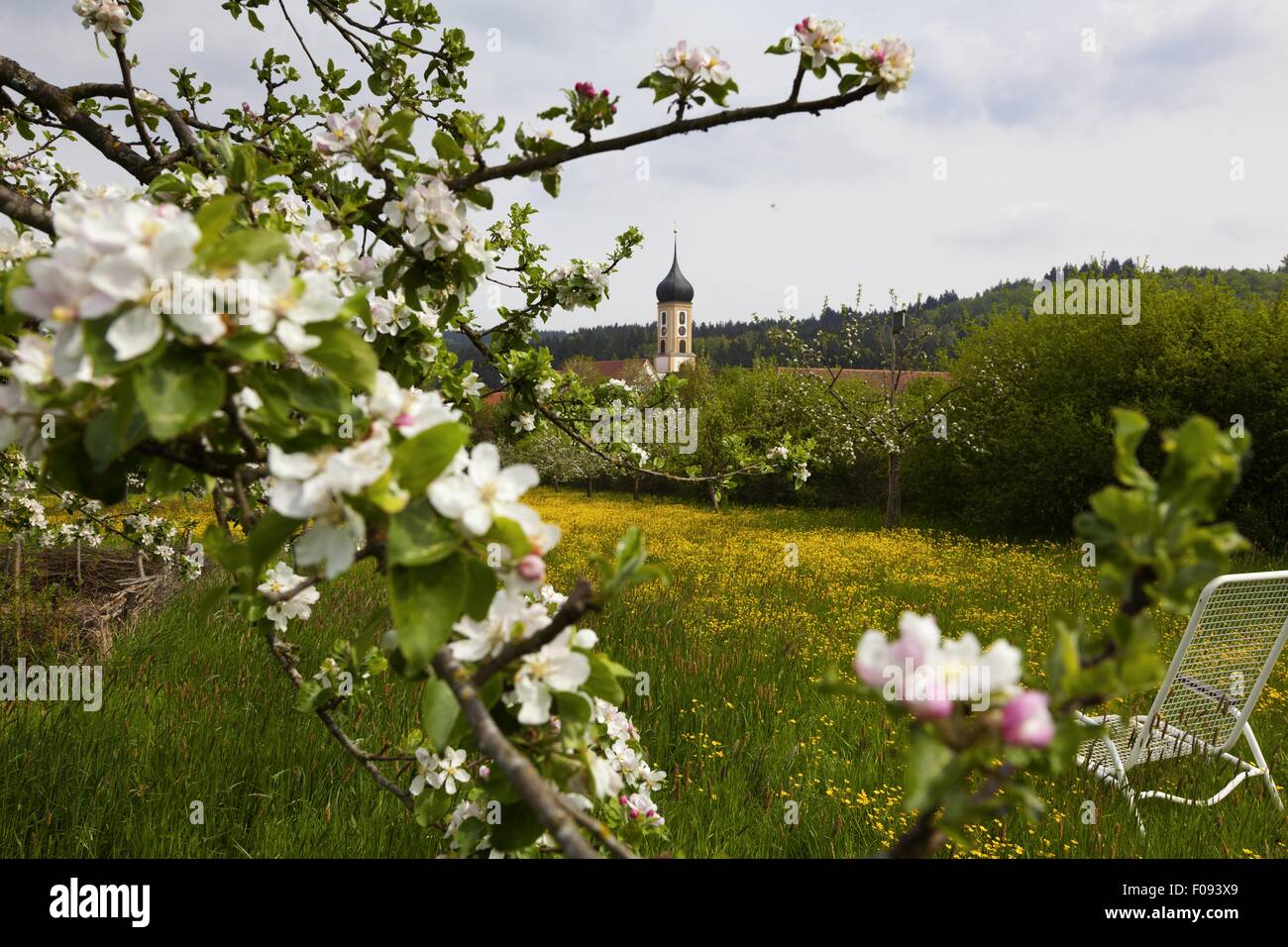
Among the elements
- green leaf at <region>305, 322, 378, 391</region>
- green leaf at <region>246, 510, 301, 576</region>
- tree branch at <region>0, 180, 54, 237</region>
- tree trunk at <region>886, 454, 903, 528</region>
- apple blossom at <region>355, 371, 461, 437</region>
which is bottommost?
tree trunk at <region>886, 454, 903, 528</region>

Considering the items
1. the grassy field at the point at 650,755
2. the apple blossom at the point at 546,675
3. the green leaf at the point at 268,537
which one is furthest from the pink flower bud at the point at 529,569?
the grassy field at the point at 650,755

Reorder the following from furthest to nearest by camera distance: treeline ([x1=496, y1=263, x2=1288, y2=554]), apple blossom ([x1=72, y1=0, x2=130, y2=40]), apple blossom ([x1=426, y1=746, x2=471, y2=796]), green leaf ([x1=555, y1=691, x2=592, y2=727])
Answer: treeline ([x1=496, y1=263, x2=1288, y2=554]), apple blossom ([x1=72, y1=0, x2=130, y2=40]), apple blossom ([x1=426, y1=746, x2=471, y2=796]), green leaf ([x1=555, y1=691, x2=592, y2=727])

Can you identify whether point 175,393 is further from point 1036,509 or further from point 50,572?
point 1036,509

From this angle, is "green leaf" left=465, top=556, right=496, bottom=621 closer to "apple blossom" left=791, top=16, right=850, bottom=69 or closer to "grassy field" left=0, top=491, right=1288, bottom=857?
"apple blossom" left=791, top=16, right=850, bottom=69

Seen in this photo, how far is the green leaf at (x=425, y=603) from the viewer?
75 centimetres

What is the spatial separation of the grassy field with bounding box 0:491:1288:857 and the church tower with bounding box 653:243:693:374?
65.5 metres

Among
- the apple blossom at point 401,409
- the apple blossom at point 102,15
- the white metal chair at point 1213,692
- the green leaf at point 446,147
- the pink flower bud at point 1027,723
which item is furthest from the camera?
the white metal chair at point 1213,692

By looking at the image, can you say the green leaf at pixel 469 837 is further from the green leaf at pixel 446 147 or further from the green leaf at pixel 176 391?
the green leaf at pixel 446 147

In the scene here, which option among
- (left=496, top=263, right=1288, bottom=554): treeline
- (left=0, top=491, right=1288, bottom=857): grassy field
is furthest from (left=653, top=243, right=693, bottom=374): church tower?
(left=0, top=491, right=1288, bottom=857): grassy field

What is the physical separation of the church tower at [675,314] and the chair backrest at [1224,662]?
6693 cm

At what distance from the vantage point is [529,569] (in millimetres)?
807

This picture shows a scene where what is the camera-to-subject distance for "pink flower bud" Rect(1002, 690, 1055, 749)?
59cm

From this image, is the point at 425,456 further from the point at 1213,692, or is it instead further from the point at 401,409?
the point at 1213,692

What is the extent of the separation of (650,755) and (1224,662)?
2799mm
